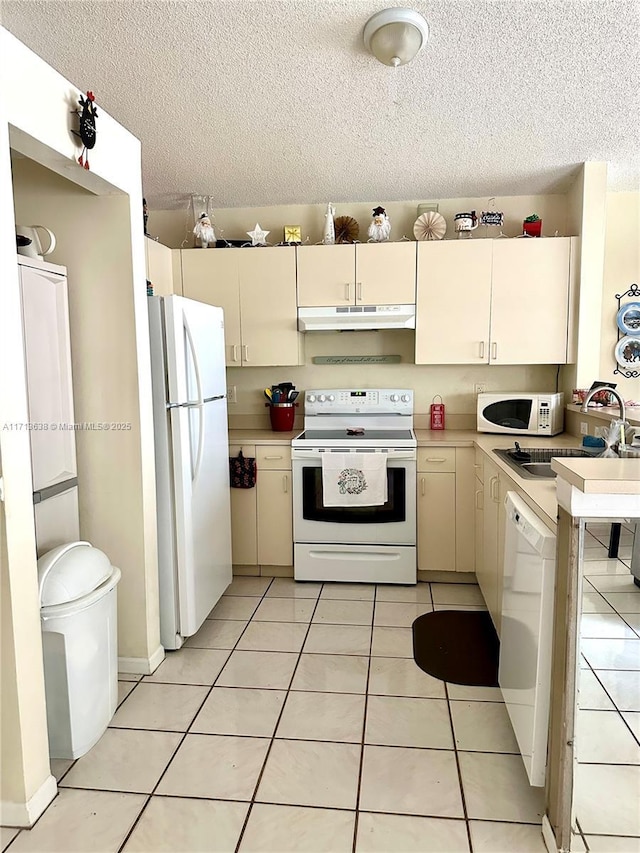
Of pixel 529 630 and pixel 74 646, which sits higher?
pixel 529 630

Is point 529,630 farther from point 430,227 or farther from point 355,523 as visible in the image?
point 430,227

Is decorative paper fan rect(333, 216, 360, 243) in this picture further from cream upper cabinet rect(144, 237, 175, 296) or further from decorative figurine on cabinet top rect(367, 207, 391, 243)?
cream upper cabinet rect(144, 237, 175, 296)

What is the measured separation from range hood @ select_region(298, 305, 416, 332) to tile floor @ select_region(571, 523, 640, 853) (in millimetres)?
2362

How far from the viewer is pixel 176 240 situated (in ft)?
13.3

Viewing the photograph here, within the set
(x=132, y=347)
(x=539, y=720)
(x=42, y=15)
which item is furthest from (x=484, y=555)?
(x=42, y=15)

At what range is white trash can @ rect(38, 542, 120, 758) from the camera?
1869 mm

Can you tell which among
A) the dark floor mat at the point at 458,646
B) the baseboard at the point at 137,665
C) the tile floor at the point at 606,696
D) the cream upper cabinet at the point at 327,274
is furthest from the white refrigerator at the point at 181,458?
the tile floor at the point at 606,696

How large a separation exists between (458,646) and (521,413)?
153 cm

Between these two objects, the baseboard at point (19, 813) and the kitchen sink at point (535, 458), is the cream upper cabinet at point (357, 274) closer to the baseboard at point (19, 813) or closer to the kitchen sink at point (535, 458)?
the kitchen sink at point (535, 458)

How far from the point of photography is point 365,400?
3.87 meters

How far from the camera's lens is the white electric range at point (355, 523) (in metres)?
3.37

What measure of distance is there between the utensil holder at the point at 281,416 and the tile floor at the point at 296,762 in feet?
4.82

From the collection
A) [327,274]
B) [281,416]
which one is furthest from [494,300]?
[281,416]

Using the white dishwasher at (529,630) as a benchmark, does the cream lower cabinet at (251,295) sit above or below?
above
